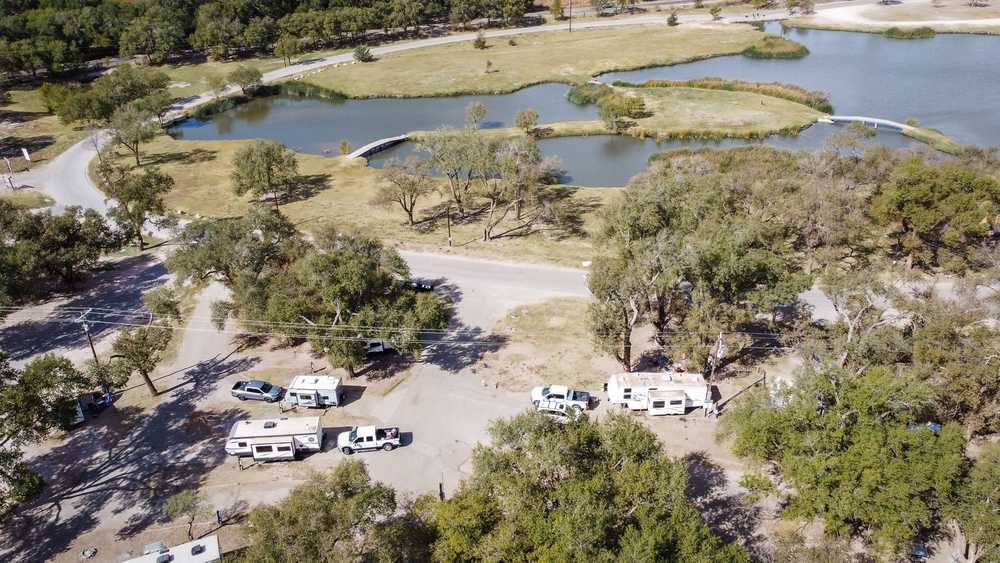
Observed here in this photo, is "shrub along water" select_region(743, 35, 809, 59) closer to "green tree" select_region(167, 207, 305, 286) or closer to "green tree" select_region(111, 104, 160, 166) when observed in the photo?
"green tree" select_region(167, 207, 305, 286)

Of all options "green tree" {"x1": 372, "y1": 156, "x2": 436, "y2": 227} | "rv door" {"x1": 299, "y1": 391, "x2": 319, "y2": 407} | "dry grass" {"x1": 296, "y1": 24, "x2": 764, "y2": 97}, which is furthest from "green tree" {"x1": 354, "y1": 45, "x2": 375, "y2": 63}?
"rv door" {"x1": 299, "y1": 391, "x2": 319, "y2": 407}

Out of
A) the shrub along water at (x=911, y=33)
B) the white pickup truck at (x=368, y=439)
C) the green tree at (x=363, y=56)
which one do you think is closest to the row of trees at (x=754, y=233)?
the white pickup truck at (x=368, y=439)

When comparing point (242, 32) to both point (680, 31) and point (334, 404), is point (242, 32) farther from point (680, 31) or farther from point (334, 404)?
point (334, 404)

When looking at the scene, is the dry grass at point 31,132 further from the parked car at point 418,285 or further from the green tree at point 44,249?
the parked car at point 418,285

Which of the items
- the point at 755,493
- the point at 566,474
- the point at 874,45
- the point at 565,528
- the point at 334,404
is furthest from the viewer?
the point at 874,45

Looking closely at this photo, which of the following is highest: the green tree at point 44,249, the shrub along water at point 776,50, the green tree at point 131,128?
the shrub along water at point 776,50

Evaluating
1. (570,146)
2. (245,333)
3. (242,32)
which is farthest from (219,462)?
(242,32)

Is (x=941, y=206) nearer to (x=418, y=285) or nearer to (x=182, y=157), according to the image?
(x=418, y=285)
